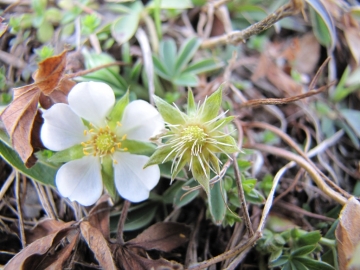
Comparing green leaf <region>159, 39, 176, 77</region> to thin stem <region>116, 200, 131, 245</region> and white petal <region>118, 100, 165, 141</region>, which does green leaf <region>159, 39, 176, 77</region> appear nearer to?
white petal <region>118, 100, 165, 141</region>

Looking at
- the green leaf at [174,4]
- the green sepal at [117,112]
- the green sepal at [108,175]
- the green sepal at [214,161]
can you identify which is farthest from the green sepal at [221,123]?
the green leaf at [174,4]

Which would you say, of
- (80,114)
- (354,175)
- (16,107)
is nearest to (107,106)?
(80,114)

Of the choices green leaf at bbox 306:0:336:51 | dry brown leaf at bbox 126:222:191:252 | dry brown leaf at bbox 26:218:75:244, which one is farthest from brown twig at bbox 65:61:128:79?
green leaf at bbox 306:0:336:51

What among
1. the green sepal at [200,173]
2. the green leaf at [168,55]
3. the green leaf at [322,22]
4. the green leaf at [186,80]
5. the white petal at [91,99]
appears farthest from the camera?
the green leaf at [168,55]

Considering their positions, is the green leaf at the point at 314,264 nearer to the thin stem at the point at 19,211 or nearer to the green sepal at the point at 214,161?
the green sepal at the point at 214,161

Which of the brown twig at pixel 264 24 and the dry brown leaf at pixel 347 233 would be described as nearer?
the dry brown leaf at pixel 347 233

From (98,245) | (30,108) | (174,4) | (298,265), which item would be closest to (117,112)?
(30,108)

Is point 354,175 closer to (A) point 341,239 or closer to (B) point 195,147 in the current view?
(A) point 341,239
